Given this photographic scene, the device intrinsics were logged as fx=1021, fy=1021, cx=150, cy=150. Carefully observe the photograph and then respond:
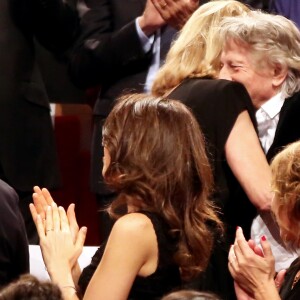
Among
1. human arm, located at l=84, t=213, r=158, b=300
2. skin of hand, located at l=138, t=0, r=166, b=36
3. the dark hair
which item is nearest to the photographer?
the dark hair

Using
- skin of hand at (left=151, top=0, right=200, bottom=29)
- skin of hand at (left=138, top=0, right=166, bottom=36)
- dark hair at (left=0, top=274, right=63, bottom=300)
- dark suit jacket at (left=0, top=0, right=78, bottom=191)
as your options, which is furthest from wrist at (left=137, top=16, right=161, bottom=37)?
dark hair at (left=0, top=274, right=63, bottom=300)

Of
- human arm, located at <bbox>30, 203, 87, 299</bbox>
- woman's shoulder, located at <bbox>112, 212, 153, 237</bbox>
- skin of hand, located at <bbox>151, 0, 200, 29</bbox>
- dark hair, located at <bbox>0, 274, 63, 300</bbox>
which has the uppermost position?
dark hair, located at <bbox>0, 274, 63, 300</bbox>

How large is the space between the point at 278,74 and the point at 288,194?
0.74 meters

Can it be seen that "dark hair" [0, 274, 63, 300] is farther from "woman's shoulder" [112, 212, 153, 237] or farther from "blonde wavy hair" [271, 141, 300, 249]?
"blonde wavy hair" [271, 141, 300, 249]

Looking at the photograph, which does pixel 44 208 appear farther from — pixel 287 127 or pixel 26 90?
pixel 26 90

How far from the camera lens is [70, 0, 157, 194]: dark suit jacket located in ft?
12.9

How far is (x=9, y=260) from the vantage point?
2762 mm

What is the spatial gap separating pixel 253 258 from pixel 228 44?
849 mm

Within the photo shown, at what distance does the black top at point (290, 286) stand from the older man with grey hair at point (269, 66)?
477 millimetres

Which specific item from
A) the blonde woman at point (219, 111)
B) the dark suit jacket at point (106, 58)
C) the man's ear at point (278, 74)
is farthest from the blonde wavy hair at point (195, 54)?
the dark suit jacket at point (106, 58)

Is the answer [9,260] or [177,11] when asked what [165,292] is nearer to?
[9,260]

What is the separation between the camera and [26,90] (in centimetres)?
397

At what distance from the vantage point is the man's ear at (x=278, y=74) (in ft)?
10.4

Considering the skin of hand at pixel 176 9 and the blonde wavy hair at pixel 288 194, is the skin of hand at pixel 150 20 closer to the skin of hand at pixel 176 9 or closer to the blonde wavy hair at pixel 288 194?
the skin of hand at pixel 176 9
